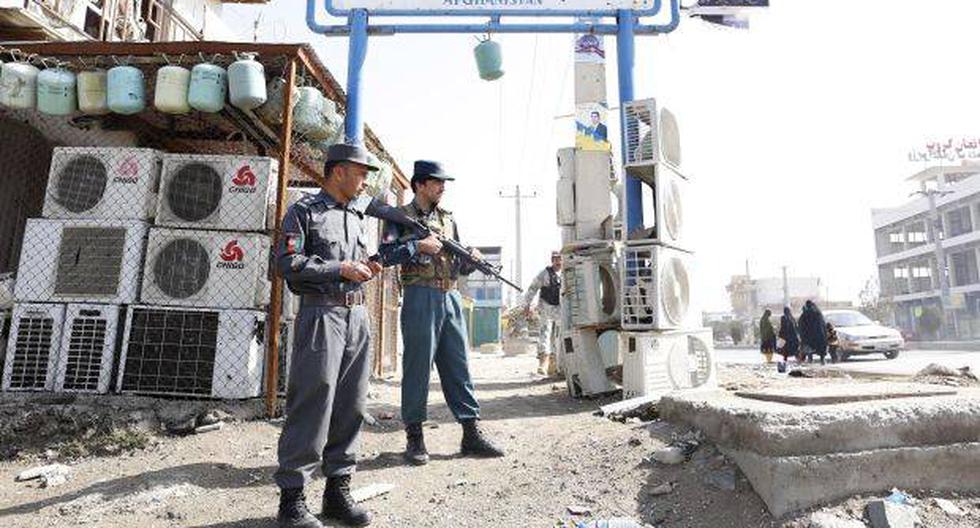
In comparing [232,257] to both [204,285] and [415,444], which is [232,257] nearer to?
[204,285]

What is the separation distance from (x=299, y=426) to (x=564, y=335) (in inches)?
161

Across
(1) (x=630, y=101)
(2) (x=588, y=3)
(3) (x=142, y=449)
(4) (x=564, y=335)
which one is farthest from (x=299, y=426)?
(2) (x=588, y=3)

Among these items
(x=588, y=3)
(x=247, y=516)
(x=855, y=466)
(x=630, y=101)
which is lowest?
(x=247, y=516)

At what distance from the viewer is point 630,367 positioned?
520cm

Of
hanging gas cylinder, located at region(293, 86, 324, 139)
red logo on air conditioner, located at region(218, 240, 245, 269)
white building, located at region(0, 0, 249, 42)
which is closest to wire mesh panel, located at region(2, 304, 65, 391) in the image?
red logo on air conditioner, located at region(218, 240, 245, 269)

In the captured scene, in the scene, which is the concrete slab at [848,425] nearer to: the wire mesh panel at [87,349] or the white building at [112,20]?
the wire mesh panel at [87,349]

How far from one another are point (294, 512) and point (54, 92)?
5024mm

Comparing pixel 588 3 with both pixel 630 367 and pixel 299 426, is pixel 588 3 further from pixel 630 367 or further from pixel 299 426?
pixel 299 426

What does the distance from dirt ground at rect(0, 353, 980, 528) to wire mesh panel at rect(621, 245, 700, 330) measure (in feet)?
3.74

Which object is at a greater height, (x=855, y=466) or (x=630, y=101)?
(x=630, y=101)

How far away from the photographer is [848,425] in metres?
2.77

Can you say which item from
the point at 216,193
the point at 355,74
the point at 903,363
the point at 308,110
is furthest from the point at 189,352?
the point at 903,363

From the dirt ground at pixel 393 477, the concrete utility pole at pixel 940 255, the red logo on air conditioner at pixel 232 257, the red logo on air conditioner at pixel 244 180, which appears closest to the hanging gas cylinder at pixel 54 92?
the red logo on air conditioner at pixel 244 180

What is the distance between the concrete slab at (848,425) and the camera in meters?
2.71
